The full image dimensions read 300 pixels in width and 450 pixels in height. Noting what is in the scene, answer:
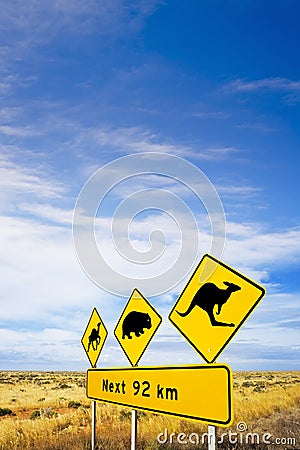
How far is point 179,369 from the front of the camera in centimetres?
614

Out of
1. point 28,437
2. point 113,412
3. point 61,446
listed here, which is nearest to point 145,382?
point 61,446

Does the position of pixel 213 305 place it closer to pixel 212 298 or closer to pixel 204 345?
pixel 212 298

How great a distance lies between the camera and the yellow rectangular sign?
5.20 m

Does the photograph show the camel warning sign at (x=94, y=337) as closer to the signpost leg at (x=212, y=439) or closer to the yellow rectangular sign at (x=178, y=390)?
the yellow rectangular sign at (x=178, y=390)

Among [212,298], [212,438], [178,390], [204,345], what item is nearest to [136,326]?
[178,390]

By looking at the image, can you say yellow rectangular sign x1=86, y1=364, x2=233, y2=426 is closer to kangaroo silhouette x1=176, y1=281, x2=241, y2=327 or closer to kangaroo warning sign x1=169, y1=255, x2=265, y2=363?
kangaroo warning sign x1=169, y1=255, x2=265, y2=363

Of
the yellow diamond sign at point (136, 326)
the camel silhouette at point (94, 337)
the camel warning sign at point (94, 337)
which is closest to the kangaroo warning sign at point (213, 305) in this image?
the yellow diamond sign at point (136, 326)

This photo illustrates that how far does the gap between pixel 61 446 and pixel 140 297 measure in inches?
193

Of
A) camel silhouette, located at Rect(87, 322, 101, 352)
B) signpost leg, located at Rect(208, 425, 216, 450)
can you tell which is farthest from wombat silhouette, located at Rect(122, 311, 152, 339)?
signpost leg, located at Rect(208, 425, 216, 450)

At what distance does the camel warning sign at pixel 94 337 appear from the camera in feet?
33.7

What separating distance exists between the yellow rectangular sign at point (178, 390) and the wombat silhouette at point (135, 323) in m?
0.70

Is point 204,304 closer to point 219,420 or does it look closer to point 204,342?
point 204,342

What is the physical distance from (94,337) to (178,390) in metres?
4.86

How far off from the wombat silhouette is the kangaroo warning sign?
221 cm
